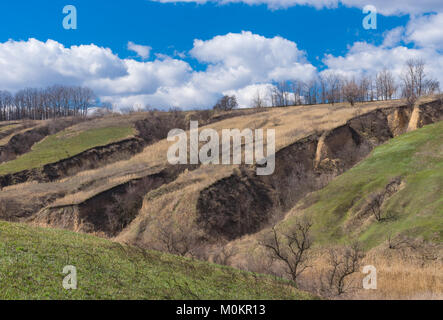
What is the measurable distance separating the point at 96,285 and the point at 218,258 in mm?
19425

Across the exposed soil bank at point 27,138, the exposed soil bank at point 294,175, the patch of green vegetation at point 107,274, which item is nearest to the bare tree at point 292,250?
the patch of green vegetation at point 107,274

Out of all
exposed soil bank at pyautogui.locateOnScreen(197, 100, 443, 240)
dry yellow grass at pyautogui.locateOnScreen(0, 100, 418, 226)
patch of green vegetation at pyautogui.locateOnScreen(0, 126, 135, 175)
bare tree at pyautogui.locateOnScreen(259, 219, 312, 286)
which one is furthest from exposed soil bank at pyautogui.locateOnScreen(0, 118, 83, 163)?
bare tree at pyautogui.locateOnScreen(259, 219, 312, 286)

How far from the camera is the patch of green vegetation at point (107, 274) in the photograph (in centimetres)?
1358

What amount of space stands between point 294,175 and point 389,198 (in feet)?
60.4

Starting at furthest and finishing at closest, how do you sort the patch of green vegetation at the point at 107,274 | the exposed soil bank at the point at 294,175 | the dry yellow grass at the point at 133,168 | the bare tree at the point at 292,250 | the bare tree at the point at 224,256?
the dry yellow grass at the point at 133,168, the exposed soil bank at the point at 294,175, the bare tree at the point at 224,256, the bare tree at the point at 292,250, the patch of green vegetation at the point at 107,274

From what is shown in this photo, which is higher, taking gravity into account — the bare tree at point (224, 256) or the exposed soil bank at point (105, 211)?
the exposed soil bank at point (105, 211)

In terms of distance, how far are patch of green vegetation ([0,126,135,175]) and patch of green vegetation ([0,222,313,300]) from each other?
55.9 meters

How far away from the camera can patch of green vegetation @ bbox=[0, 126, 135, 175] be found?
2832 inches

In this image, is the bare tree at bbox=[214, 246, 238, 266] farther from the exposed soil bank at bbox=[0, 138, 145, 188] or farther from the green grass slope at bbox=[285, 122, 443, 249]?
the exposed soil bank at bbox=[0, 138, 145, 188]

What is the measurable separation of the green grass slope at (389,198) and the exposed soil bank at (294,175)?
18.2 feet

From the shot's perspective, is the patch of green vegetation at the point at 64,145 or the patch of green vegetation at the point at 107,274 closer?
the patch of green vegetation at the point at 107,274

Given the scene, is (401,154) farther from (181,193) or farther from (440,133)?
(181,193)

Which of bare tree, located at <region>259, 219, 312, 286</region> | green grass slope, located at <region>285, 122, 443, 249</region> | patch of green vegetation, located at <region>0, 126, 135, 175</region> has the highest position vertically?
patch of green vegetation, located at <region>0, 126, 135, 175</region>

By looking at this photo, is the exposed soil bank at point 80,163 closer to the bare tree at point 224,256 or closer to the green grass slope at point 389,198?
the bare tree at point 224,256
